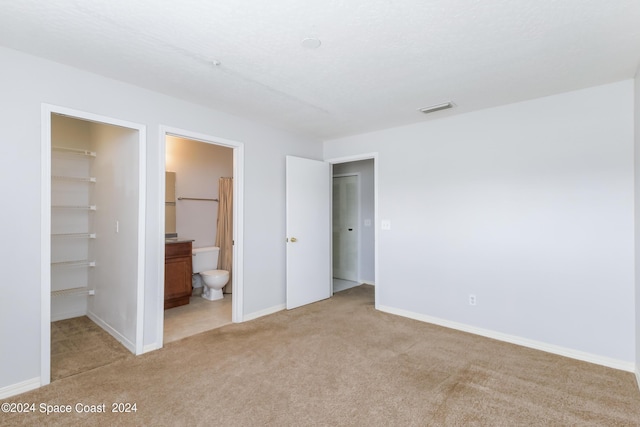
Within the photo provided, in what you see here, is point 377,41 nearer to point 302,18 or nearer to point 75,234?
point 302,18

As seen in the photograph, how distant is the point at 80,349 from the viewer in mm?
2885

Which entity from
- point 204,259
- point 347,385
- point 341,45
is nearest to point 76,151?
point 204,259

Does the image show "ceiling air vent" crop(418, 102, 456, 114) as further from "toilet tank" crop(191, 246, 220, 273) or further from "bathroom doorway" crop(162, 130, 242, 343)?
"toilet tank" crop(191, 246, 220, 273)

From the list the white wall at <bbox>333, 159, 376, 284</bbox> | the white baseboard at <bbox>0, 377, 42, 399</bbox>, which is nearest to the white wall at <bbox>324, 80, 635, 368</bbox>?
the white wall at <bbox>333, 159, 376, 284</bbox>

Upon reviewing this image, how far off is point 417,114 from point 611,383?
287 centimetres

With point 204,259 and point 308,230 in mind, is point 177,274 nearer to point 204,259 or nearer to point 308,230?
point 204,259

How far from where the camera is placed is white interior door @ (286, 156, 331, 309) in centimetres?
418

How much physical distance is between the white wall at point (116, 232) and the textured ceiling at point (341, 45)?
84 centimetres

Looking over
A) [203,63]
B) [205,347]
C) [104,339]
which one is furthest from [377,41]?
[104,339]

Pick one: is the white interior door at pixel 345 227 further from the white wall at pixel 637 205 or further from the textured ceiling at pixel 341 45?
the white wall at pixel 637 205

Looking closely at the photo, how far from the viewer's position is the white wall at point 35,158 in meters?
2.16

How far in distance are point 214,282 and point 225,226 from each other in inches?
38.2

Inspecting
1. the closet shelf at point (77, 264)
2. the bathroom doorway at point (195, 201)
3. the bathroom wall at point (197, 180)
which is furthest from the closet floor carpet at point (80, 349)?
the bathroom wall at point (197, 180)

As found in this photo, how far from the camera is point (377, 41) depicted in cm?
205
